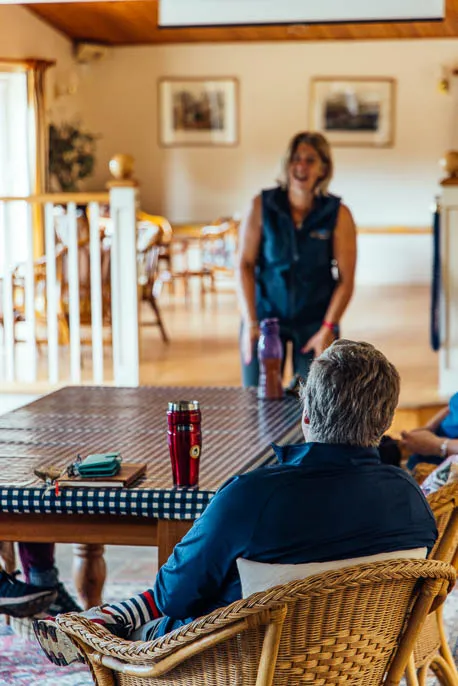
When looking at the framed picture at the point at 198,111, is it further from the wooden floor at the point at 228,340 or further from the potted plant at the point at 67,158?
the wooden floor at the point at 228,340

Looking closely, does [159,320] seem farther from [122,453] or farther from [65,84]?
[122,453]

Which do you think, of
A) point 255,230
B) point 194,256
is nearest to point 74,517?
point 255,230

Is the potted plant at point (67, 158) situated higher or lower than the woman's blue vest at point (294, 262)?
higher

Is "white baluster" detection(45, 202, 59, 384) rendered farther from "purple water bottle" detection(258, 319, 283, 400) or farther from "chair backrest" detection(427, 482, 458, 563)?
"chair backrest" detection(427, 482, 458, 563)

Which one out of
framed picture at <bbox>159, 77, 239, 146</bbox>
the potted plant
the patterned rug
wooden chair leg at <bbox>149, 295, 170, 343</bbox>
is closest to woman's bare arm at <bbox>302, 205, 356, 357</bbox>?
the patterned rug

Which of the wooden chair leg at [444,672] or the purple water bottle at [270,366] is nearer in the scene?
the wooden chair leg at [444,672]

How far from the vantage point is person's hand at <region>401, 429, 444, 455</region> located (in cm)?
315

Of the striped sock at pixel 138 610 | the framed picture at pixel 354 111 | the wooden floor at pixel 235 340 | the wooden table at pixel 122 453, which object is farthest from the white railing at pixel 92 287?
the framed picture at pixel 354 111

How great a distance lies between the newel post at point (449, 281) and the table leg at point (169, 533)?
12.4 ft

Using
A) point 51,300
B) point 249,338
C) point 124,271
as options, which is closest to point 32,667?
point 249,338

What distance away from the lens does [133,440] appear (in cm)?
268

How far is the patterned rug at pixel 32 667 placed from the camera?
292 cm

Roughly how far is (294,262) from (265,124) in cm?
885

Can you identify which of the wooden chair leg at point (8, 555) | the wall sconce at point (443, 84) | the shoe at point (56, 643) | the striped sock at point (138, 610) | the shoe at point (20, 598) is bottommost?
the wooden chair leg at point (8, 555)
